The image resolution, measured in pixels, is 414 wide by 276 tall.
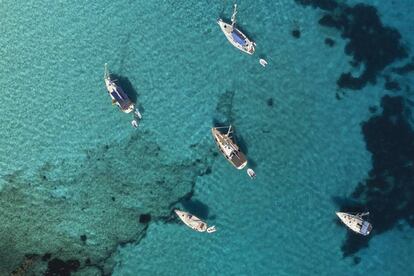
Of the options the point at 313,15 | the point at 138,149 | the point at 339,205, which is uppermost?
the point at 313,15

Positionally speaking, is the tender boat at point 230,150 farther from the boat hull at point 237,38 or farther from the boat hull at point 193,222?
the boat hull at point 237,38

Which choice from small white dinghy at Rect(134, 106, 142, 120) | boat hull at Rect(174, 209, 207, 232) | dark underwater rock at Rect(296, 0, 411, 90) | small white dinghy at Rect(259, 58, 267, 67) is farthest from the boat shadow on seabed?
dark underwater rock at Rect(296, 0, 411, 90)

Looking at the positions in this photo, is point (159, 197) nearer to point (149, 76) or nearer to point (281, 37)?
point (149, 76)

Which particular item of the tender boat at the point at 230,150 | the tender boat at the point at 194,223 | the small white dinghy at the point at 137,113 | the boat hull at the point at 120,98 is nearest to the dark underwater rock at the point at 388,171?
the tender boat at the point at 230,150

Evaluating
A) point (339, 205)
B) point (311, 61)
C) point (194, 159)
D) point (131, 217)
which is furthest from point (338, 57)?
point (131, 217)

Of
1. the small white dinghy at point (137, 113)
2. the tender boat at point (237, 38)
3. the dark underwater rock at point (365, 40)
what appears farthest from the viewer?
the small white dinghy at point (137, 113)

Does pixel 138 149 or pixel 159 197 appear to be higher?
pixel 138 149

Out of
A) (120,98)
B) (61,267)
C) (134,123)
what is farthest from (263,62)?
(61,267)
